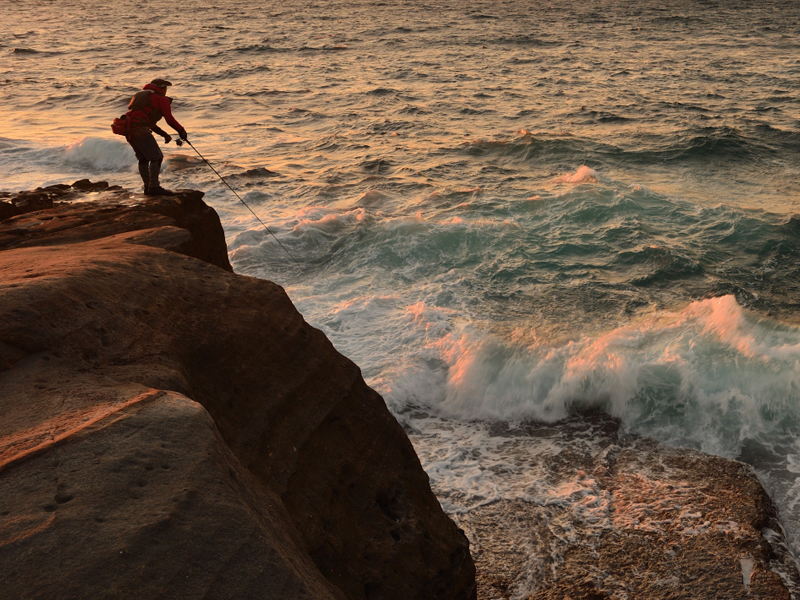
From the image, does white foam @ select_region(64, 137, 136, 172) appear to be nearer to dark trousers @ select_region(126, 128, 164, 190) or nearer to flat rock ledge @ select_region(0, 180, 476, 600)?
dark trousers @ select_region(126, 128, 164, 190)

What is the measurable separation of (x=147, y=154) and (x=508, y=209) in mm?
7042

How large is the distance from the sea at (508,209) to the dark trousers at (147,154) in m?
2.76

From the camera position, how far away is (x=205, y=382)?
407 cm

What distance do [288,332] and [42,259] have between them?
70.9 inches

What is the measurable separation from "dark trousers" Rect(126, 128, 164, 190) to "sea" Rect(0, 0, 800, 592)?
109 inches

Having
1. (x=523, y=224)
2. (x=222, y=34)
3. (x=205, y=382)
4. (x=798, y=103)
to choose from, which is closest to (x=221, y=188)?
(x=523, y=224)

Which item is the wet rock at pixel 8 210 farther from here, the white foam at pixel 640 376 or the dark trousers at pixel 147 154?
the white foam at pixel 640 376

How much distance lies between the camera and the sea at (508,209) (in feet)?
25.3

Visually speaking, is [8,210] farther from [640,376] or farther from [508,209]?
[508,209]

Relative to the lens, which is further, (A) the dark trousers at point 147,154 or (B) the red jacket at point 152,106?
(A) the dark trousers at point 147,154

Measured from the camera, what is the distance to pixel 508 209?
1362 cm

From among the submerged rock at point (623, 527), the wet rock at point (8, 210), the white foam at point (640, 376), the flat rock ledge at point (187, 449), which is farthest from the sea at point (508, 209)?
the wet rock at point (8, 210)

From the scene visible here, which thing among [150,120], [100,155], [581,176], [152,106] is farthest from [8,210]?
[581,176]

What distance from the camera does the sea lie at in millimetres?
7703
